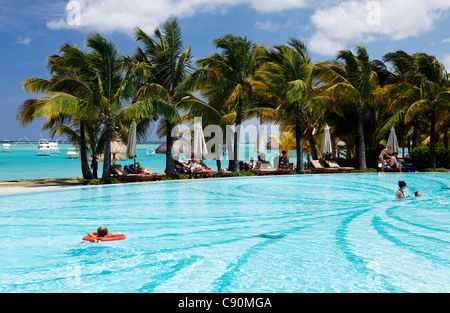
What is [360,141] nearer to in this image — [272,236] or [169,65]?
[169,65]

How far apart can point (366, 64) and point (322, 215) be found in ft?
53.0

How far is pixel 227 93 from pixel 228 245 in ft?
49.3

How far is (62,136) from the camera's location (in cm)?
1983

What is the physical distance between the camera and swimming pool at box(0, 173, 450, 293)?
4504 millimetres

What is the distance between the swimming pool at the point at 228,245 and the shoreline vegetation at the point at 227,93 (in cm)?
576

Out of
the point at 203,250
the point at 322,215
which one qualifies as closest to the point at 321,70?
the point at 322,215

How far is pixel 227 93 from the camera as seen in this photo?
67.1 ft

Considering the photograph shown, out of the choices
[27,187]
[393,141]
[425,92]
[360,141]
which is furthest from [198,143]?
[425,92]

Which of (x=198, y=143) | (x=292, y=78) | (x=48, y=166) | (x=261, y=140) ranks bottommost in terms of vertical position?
(x=48, y=166)

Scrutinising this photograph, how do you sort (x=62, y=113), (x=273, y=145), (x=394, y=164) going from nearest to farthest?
(x=62, y=113) → (x=394, y=164) → (x=273, y=145)

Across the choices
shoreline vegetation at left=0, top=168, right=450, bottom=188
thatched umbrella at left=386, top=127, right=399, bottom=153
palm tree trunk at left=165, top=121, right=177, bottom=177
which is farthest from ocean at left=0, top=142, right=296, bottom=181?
thatched umbrella at left=386, top=127, right=399, bottom=153

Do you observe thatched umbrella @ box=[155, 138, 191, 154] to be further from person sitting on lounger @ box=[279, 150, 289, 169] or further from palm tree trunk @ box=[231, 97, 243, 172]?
person sitting on lounger @ box=[279, 150, 289, 169]
